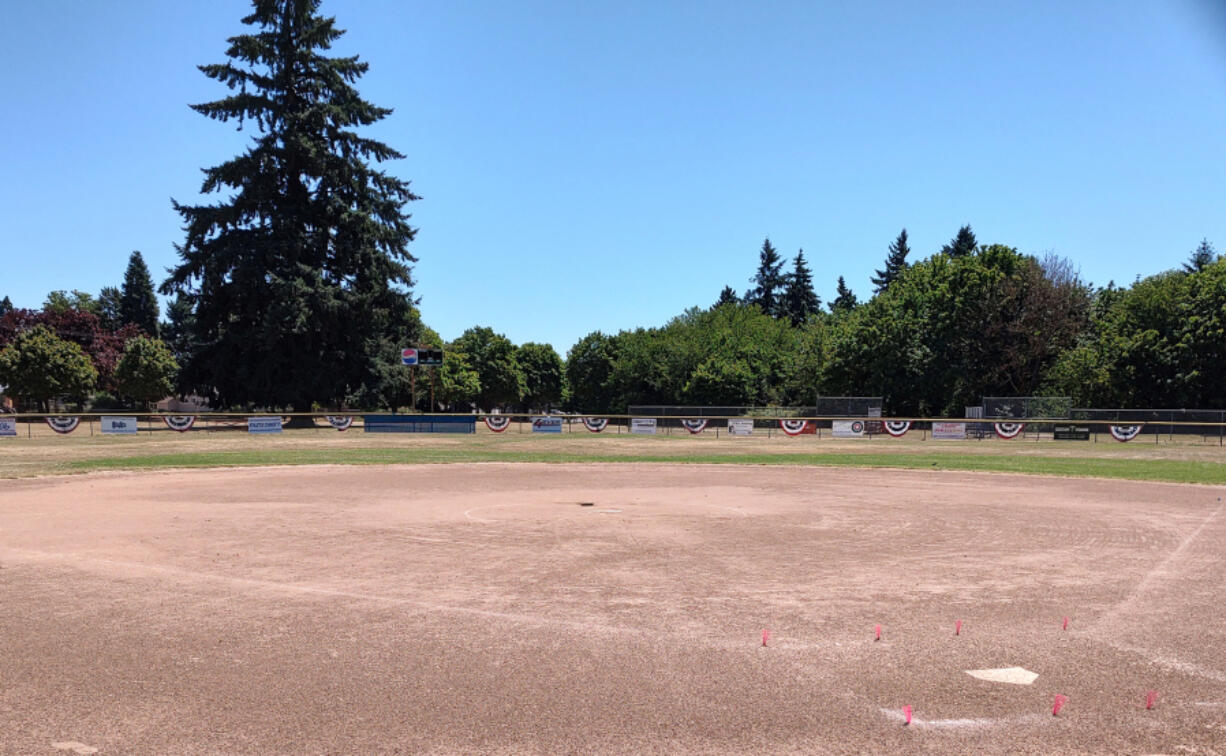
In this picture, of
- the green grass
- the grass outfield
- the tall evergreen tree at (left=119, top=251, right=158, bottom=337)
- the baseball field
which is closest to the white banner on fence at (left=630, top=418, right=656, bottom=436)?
Answer: the grass outfield

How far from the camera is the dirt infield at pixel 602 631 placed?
239 inches

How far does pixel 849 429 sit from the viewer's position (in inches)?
2146

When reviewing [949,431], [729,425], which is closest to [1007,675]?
[949,431]

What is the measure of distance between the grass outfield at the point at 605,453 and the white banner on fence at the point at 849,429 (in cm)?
250

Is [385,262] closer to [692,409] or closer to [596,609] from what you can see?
[692,409]

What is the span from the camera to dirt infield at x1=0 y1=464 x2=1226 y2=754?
19.9 ft

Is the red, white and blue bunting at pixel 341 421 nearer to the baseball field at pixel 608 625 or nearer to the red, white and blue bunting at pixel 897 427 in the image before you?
the baseball field at pixel 608 625

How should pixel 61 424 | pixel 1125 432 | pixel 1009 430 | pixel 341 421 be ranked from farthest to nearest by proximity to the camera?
pixel 341 421, pixel 61 424, pixel 1009 430, pixel 1125 432

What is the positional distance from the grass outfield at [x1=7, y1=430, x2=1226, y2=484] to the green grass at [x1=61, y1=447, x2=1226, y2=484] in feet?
0.15

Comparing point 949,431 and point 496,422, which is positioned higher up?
point 496,422

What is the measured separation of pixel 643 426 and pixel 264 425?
27733 millimetres

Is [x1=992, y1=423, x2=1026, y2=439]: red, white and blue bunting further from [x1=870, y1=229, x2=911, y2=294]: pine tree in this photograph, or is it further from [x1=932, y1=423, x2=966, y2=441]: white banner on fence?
[x1=870, y1=229, x2=911, y2=294]: pine tree

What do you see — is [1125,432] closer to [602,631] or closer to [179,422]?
[602,631]

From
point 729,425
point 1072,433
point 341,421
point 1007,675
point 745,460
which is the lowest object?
point 745,460
